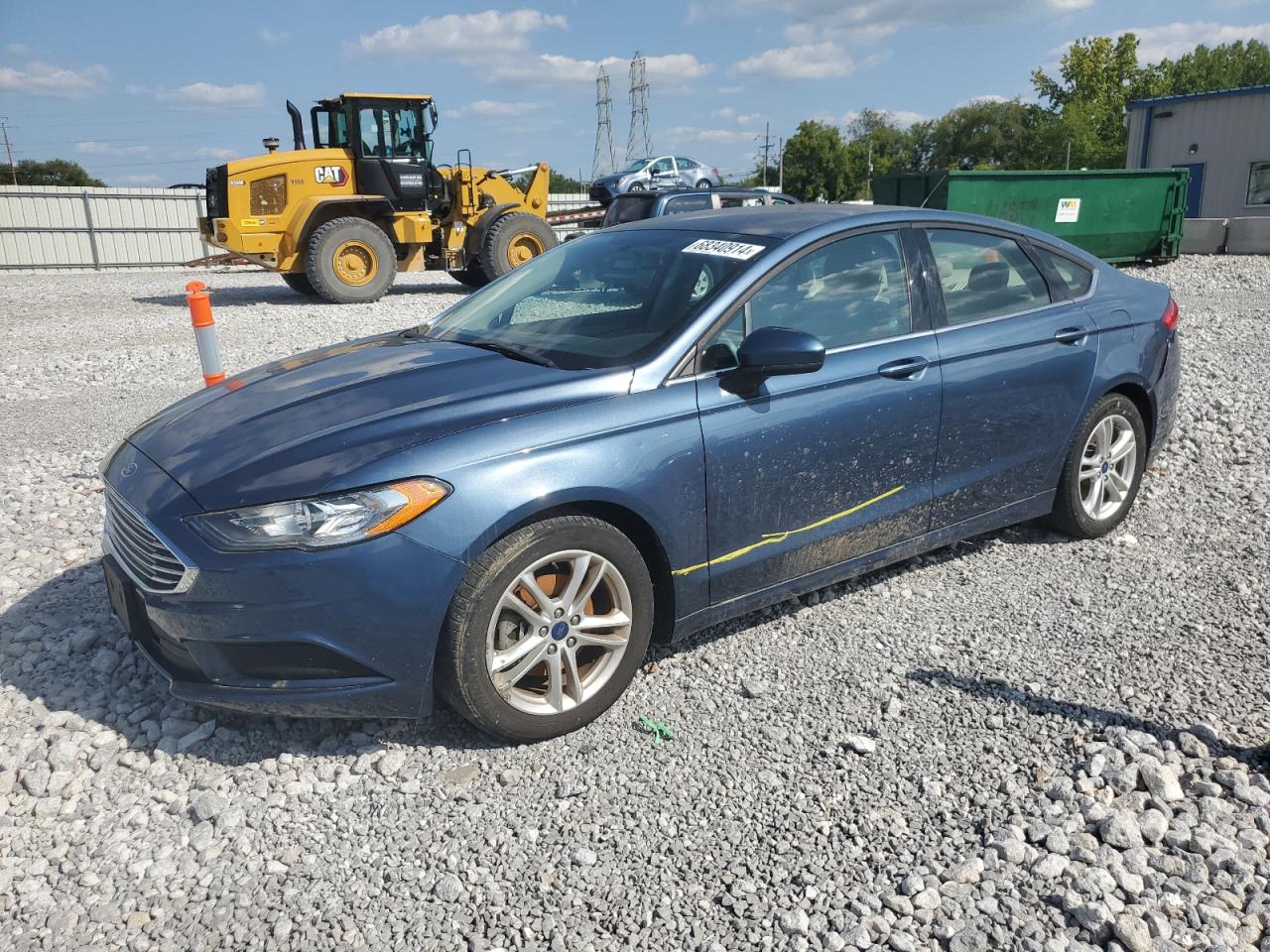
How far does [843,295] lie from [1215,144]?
35.3 meters

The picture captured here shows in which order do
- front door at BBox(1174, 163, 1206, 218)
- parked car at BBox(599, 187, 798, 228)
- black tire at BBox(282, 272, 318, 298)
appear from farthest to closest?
front door at BBox(1174, 163, 1206, 218) < black tire at BBox(282, 272, 318, 298) < parked car at BBox(599, 187, 798, 228)

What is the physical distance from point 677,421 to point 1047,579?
207 cm

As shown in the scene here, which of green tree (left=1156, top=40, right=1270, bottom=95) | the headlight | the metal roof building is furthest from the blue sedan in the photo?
green tree (left=1156, top=40, right=1270, bottom=95)

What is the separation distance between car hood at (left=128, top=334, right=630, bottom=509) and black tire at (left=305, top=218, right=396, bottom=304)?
11369mm

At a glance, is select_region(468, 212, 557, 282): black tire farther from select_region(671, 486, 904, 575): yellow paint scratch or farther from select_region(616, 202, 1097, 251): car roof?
select_region(671, 486, 904, 575): yellow paint scratch

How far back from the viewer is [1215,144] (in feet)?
105

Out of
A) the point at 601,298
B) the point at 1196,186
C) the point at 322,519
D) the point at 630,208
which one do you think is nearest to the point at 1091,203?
the point at 630,208

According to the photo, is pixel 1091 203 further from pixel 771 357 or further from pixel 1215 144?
pixel 1215 144

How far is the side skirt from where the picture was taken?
3.41 metres

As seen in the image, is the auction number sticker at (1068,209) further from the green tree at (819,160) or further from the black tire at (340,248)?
the green tree at (819,160)

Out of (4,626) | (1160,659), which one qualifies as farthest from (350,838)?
(1160,659)

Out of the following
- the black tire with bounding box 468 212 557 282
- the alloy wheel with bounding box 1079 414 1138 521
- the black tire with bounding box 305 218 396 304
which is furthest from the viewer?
the black tire with bounding box 468 212 557 282

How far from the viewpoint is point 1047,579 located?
4.24 m

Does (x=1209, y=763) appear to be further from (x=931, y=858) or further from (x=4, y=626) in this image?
(x=4, y=626)
